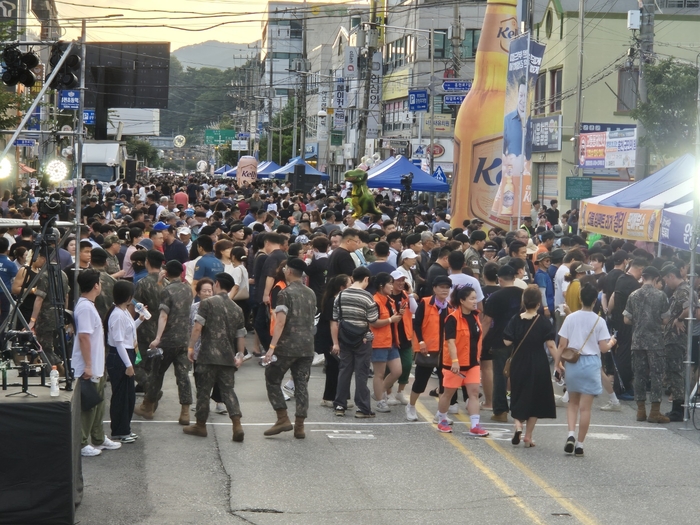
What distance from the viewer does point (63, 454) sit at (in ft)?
22.4

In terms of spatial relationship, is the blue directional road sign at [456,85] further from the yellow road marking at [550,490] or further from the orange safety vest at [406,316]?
the yellow road marking at [550,490]

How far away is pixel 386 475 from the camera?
8.84 metres

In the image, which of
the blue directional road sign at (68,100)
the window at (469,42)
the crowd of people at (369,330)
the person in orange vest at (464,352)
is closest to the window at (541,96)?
the window at (469,42)

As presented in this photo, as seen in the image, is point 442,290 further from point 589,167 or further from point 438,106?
point 438,106

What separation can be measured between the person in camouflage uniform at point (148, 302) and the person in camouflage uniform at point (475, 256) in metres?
4.21

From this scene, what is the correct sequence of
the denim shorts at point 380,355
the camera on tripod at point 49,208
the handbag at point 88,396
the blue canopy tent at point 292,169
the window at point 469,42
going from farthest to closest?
the window at point 469,42 → the blue canopy tent at point 292,169 → the denim shorts at point 380,355 → the camera on tripod at point 49,208 → the handbag at point 88,396

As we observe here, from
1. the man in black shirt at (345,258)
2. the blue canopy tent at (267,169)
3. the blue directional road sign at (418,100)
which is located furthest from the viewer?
the blue canopy tent at (267,169)

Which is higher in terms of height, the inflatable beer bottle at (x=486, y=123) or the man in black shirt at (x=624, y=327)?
the inflatable beer bottle at (x=486, y=123)

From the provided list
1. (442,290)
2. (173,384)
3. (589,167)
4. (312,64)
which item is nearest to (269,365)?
(442,290)

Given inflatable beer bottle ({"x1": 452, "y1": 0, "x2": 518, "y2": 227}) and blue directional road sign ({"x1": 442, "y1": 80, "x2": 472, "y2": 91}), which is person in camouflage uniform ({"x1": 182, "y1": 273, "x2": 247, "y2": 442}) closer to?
inflatable beer bottle ({"x1": 452, "y1": 0, "x2": 518, "y2": 227})

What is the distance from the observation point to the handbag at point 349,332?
1089 centimetres

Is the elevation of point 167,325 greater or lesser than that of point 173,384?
greater

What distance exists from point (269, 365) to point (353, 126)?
65.9 m

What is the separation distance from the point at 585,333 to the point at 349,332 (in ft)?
8.05
